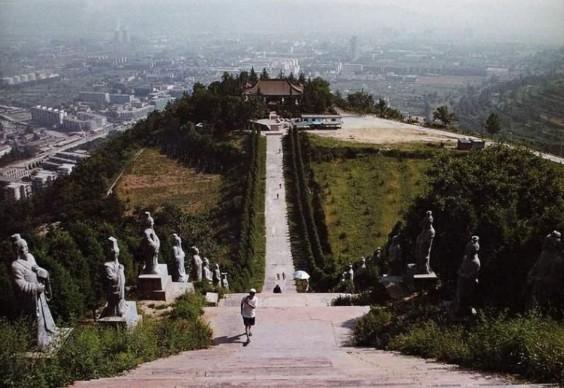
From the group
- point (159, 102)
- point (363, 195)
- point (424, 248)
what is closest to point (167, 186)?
point (363, 195)

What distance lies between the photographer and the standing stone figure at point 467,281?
11289 millimetres

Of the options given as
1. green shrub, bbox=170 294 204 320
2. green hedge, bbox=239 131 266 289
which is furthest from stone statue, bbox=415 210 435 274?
green hedge, bbox=239 131 266 289

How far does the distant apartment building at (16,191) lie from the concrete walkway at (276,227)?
30547 mm

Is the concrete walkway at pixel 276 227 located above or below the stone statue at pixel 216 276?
below

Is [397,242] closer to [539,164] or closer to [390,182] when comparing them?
A: [539,164]

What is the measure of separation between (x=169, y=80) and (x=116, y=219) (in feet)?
485

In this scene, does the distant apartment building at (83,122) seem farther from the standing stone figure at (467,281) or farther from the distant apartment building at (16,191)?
the standing stone figure at (467,281)

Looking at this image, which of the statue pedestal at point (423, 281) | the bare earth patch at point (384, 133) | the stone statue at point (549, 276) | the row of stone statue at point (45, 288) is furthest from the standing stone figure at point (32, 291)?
the bare earth patch at point (384, 133)

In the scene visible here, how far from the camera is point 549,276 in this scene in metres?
10.4

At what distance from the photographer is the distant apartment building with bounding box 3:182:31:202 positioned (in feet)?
207

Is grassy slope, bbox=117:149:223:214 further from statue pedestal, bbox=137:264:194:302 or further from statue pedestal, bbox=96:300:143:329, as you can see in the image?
statue pedestal, bbox=96:300:143:329

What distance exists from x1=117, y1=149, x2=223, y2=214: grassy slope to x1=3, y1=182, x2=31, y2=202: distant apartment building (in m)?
20.4

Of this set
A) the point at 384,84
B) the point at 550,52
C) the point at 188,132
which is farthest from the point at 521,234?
the point at 384,84

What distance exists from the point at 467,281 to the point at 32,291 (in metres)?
8.00
